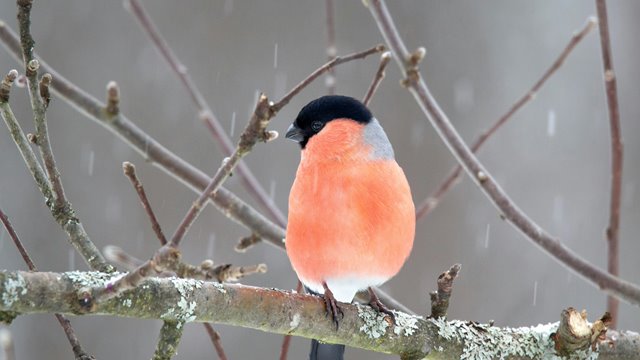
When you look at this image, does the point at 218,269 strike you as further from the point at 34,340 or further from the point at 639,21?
the point at 639,21

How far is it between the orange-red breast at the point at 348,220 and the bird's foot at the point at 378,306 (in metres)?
0.06

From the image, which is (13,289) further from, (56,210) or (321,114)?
(321,114)

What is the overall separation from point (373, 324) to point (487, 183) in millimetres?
648

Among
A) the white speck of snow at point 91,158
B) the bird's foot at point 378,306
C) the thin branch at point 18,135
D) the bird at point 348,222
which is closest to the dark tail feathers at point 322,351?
the bird at point 348,222

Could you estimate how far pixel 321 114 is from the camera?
289 cm

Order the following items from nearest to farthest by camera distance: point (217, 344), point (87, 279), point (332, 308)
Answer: point (87, 279) → point (217, 344) → point (332, 308)

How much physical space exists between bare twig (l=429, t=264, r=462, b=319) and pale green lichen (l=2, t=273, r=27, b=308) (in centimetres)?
109

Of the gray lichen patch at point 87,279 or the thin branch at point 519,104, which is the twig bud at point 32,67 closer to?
the gray lichen patch at point 87,279

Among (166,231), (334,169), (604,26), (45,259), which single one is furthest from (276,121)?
(604,26)

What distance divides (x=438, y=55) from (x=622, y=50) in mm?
1942

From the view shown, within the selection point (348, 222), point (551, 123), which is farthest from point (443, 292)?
point (551, 123)

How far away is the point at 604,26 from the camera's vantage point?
2365mm

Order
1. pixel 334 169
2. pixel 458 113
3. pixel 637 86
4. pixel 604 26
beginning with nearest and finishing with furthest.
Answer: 1. pixel 604 26
2. pixel 334 169
3. pixel 458 113
4. pixel 637 86

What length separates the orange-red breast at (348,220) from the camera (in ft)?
7.99
